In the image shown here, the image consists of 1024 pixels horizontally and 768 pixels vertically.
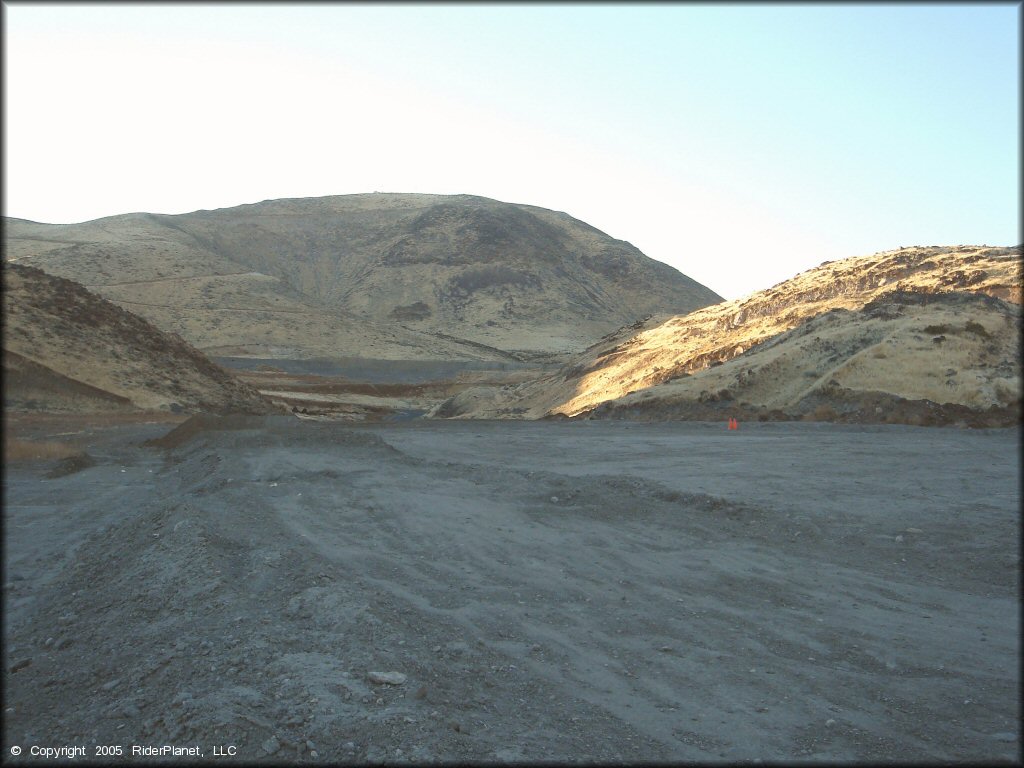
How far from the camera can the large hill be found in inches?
2980

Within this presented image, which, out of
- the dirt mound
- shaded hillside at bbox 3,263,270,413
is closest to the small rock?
the dirt mound

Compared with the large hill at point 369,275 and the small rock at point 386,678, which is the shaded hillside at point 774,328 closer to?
the small rock at point 386,678

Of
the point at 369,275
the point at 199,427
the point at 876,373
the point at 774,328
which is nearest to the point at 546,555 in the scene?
the point at 199,427

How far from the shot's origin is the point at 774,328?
3359cm

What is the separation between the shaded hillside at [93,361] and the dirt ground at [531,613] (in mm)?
9401

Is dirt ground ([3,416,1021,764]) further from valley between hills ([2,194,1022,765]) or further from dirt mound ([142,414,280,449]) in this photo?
dirt mound ([142,414,280,449])

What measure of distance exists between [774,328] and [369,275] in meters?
87.6

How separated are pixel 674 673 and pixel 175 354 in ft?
94.4

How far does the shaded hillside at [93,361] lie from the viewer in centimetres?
2430

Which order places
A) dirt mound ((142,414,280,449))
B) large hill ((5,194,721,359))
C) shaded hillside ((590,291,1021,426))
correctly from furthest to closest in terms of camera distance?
1. large hill ((5,194,721,359))
2. dirt mound ((142,414,280,449))
3. shaded hillside ((590,291,1021,426))

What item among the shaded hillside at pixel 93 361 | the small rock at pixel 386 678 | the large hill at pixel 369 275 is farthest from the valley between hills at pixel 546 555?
the large hill at pixel 369 275

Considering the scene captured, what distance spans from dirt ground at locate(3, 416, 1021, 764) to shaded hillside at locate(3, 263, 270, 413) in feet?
30.8

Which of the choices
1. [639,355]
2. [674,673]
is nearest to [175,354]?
[639,355]

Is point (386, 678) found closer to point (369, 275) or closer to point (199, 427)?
point (199, 427)
